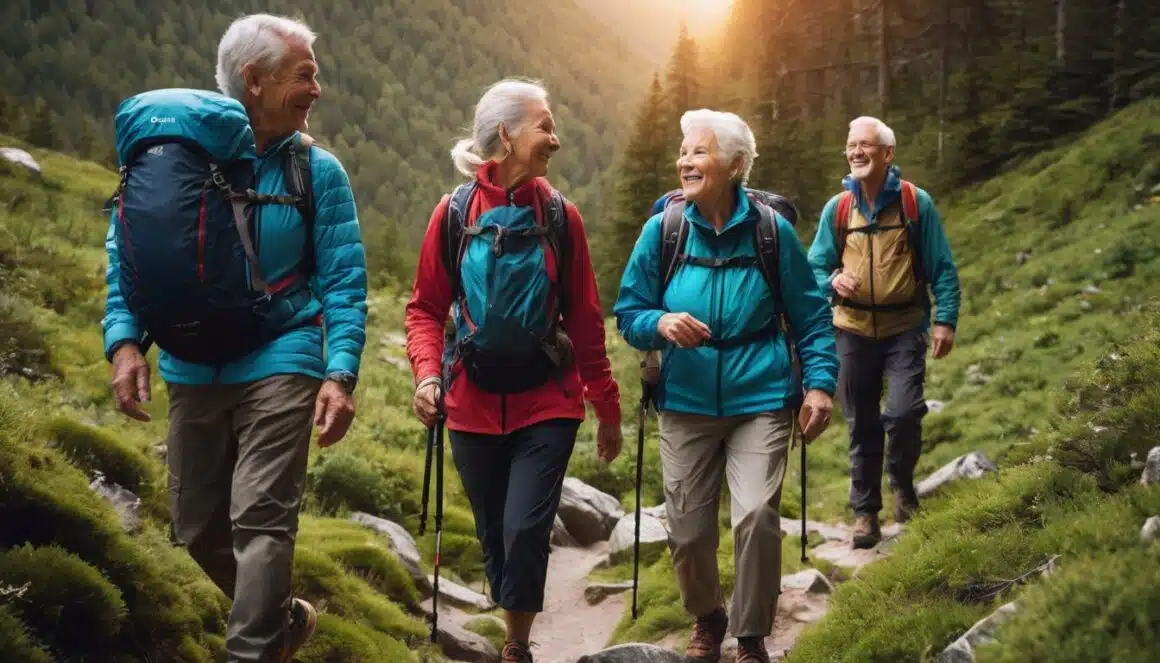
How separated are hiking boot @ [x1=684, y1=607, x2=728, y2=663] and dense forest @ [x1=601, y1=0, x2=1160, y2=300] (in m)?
26.0

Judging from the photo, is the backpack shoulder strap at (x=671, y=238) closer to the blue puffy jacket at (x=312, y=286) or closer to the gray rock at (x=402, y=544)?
the blue puffy jacket at (x=312, y=286)

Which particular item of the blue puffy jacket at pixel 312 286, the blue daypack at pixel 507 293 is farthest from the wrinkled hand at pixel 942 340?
the blue puffy jacket at pixel 312 286

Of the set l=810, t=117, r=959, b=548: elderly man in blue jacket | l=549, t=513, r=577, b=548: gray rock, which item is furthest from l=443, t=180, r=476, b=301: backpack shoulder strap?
l=549, t=513, r=577, b=548: gray rock

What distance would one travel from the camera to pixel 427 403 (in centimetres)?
494

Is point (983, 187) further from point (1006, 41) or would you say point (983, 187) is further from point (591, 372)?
point (591, 372)

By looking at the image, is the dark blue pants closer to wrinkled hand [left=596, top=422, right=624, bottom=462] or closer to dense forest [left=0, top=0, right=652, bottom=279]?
wrinkled hand [left=596, top=422, right=624, bottom=462]

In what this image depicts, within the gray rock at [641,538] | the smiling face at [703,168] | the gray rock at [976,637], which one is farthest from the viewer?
the gray rock at [641,538]

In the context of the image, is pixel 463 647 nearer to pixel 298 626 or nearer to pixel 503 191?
pixel 298 626

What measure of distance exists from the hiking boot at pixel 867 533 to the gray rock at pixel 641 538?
1876 mm

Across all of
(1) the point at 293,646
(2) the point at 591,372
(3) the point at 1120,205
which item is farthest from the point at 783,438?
(3) the point at 1120,205

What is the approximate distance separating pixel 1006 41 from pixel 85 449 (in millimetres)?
41831

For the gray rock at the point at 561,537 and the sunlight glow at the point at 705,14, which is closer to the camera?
the gray rock at the point at 561,537

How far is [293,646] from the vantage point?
4422mm

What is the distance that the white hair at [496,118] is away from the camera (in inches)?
201
